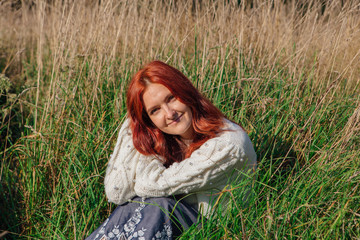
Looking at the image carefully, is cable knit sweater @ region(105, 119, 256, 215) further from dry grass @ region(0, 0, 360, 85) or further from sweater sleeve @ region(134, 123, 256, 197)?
dry grass @ region(0, 0, 360, 85)

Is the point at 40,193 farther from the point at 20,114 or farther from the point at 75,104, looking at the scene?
the point at 20,114

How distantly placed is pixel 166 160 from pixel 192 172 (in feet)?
0.99

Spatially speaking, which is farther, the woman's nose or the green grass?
the woman's nose

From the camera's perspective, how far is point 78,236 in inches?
81.2

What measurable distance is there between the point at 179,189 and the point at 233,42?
1.33 meters

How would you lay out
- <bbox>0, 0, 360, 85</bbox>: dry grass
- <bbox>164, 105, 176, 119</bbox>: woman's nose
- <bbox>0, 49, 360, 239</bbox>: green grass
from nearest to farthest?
<bbox>0, 49, 360, 239</bbox>: green grass → <bbox>164, 105, 176, 119</bbox>: woman's nose → <bbox>0, 0, 360, 85</bbox>: dry grass

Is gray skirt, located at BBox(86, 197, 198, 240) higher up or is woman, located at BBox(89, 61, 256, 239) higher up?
woman, located at BBox(89, 61, 256, 239)

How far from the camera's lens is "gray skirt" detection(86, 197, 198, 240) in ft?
5.81

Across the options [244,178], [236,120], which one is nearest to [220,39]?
[236,120]

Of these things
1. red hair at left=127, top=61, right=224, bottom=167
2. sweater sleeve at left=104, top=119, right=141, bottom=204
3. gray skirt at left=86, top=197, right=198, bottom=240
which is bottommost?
gray skirt at left=86, top=197, right=198, bottom=240

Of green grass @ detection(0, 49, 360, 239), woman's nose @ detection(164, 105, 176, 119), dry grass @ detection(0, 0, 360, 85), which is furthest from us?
dry grass @ detection(0, 0, 360, 85)

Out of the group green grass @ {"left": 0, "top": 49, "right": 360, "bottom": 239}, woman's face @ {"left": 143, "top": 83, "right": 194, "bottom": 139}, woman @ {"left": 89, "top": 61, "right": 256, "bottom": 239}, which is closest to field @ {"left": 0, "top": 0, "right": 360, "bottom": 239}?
green grass @ {"left": 0, "top": 49, "right": 360, "bottom": 239}

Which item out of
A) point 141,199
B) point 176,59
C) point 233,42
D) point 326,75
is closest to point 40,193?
point 141,199

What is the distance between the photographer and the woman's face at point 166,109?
6.19 feet
